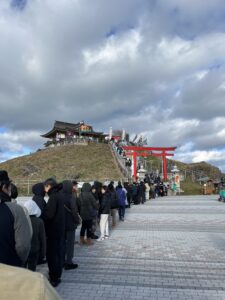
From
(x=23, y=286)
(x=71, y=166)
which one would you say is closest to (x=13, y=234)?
(x=23, y=286)

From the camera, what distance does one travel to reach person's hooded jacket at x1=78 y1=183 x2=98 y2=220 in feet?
28.9

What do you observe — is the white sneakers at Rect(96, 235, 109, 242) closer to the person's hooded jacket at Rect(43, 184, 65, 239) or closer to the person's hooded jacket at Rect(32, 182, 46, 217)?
the person's hooded jacket at Rect(43, 184, 65, 239)

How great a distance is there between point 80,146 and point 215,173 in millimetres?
38032

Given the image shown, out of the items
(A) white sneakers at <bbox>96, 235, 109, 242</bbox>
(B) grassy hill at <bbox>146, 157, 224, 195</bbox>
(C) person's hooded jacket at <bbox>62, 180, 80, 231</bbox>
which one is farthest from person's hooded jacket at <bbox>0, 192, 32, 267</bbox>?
(B) grassy hill at <bbox>146, 157, 224, 195</bbox>

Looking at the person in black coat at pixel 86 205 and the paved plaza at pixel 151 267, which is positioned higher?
the person in black coat at pixel 86 205

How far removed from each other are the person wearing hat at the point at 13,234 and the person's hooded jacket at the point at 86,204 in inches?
206

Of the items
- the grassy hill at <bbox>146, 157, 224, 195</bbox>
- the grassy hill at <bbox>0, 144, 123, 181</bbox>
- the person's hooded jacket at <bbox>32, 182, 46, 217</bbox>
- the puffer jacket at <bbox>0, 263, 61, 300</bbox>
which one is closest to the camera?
the puffer jacket at <bbox>0, 263, 61, 300</bbox>

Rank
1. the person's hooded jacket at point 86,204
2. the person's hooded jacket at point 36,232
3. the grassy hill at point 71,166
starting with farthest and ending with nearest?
the grassy hill at point 71,166, the person's hooded jacket at point 86,204, the person's hooded jacket at point 36,232

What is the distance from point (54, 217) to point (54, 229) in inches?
7.9

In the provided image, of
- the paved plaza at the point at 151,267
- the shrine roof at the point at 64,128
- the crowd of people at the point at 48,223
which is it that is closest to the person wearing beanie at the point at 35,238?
the crowd of people at the point at 48,223

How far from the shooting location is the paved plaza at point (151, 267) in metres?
5.48

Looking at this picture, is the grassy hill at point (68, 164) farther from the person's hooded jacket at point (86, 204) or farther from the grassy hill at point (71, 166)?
the person's hooded jacket at point (86, 204)

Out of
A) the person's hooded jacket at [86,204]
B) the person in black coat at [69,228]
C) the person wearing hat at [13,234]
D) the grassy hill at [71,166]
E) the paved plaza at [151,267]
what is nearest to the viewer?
the person wearing hat at [13,234]

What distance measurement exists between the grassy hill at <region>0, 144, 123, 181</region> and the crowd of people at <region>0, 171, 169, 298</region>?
32.4 m
